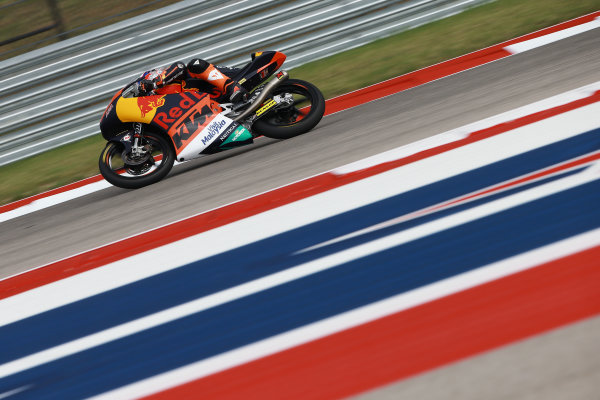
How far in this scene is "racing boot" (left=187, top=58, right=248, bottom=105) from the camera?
22.2 feet

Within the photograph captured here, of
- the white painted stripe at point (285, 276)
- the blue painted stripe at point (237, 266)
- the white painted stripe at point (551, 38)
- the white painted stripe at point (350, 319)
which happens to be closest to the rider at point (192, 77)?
the blue painted stripe at point (237, 266)

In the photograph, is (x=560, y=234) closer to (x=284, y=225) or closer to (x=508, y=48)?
(x=284, y=225)

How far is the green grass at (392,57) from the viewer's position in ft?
28.6

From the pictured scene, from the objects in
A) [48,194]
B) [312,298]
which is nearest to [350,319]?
[312,298]

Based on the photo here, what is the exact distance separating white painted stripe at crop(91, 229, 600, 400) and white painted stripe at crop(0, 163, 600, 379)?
595 mm

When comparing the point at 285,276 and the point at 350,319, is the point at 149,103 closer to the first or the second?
the point at 285,276

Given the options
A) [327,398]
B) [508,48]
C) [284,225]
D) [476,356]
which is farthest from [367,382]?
[508,48]

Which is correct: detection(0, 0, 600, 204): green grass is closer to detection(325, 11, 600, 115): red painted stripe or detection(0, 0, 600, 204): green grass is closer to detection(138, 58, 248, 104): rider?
detection(325, 11, 600, 115): red painted stripe

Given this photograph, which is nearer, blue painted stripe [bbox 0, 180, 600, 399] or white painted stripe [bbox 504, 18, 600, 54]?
blue painted stripe [bbox 0, 180, 600, 399]

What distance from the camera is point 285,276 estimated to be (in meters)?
3.88

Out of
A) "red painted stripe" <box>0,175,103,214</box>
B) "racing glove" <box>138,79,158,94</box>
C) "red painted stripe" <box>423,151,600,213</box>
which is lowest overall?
"red painted stripe" <box>0,175,103,214</box>

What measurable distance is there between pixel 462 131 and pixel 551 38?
3616 mm

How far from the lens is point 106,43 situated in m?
10.3

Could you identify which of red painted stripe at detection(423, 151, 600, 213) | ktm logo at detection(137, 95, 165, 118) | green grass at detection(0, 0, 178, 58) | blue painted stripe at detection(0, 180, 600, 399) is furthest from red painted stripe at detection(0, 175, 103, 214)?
red painted stripe at detection(423, 151, 600, 213)
